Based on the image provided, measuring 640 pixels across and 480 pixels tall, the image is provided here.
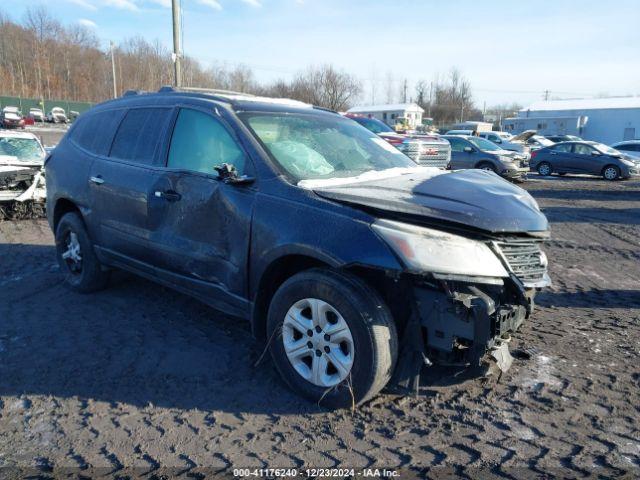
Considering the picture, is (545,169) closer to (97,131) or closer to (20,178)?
(20,178)

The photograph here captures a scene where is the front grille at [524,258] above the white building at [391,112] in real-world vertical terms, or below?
below

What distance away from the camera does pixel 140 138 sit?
437 centimetres

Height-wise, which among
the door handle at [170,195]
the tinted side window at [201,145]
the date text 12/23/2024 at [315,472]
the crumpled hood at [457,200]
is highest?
the tinted side window at [201,145]

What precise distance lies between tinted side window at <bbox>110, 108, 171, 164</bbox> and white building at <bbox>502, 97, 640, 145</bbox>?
5426cm

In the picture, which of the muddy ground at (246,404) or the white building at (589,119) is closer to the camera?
the muddy ground at (246,404)

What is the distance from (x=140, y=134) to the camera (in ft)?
14.4

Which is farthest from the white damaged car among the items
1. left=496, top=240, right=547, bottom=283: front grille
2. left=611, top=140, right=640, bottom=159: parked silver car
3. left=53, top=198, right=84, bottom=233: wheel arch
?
left=611, top=140, right=640, bottom=159: parked silver car

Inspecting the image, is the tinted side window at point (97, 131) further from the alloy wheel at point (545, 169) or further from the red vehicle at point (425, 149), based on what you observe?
the alloy wheel at point (545, 169)

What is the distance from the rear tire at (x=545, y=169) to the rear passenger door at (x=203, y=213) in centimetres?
1975

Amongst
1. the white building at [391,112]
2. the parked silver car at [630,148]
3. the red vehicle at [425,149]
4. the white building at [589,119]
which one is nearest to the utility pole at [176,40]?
the red vehicle at [425,149]

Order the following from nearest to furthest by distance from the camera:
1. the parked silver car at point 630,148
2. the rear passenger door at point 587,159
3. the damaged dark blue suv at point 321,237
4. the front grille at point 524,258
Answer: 1. the damaged dark blue suv at point 321,237
2. the front grille at point 524,258
3. the rear passenger door at point 587,159
4. the parked silver car at point 630,148

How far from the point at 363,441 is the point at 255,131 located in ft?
7.22

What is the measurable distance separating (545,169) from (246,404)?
20.6 m

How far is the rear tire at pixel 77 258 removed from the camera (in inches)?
195
